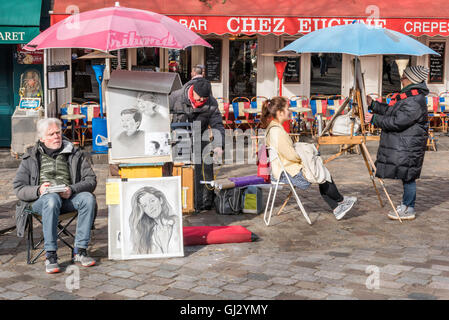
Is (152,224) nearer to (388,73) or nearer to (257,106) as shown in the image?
(257,106)

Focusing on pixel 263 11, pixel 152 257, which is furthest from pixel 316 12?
pixel 152 257

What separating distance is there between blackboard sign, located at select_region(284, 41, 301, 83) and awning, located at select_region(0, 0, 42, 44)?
5587 mm

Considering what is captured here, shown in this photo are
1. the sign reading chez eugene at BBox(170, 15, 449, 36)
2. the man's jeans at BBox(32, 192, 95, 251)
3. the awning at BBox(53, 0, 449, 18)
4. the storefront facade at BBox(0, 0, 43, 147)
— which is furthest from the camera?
the awning at BBox(53, 0, 449, 18)

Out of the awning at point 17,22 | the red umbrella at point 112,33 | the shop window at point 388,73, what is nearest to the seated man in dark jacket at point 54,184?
the red umbrella at point 112,33

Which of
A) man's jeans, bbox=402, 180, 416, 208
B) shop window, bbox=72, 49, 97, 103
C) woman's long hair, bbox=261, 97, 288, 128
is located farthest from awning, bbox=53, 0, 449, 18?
man's jeans, bbox=402, 180, 416, 208

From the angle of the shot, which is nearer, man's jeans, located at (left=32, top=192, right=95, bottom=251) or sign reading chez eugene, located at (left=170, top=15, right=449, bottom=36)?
man's jeans, located at (left=32, top=192, right=95, bottom=251)

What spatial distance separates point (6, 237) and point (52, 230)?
139 cm

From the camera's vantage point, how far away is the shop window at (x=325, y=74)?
14.6 m

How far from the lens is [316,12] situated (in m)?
12.8

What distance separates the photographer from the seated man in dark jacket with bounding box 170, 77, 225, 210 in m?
7.63

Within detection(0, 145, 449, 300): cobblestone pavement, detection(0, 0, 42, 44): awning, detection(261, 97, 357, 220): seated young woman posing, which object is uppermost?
detection(0, 0, 42, 44): awning

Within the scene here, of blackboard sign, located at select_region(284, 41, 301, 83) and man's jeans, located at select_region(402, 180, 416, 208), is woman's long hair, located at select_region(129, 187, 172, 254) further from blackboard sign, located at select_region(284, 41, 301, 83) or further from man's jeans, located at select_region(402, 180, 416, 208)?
blackboard sign, located at select_region(284, 41, 301, 83)

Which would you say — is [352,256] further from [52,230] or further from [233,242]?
[52,230]
